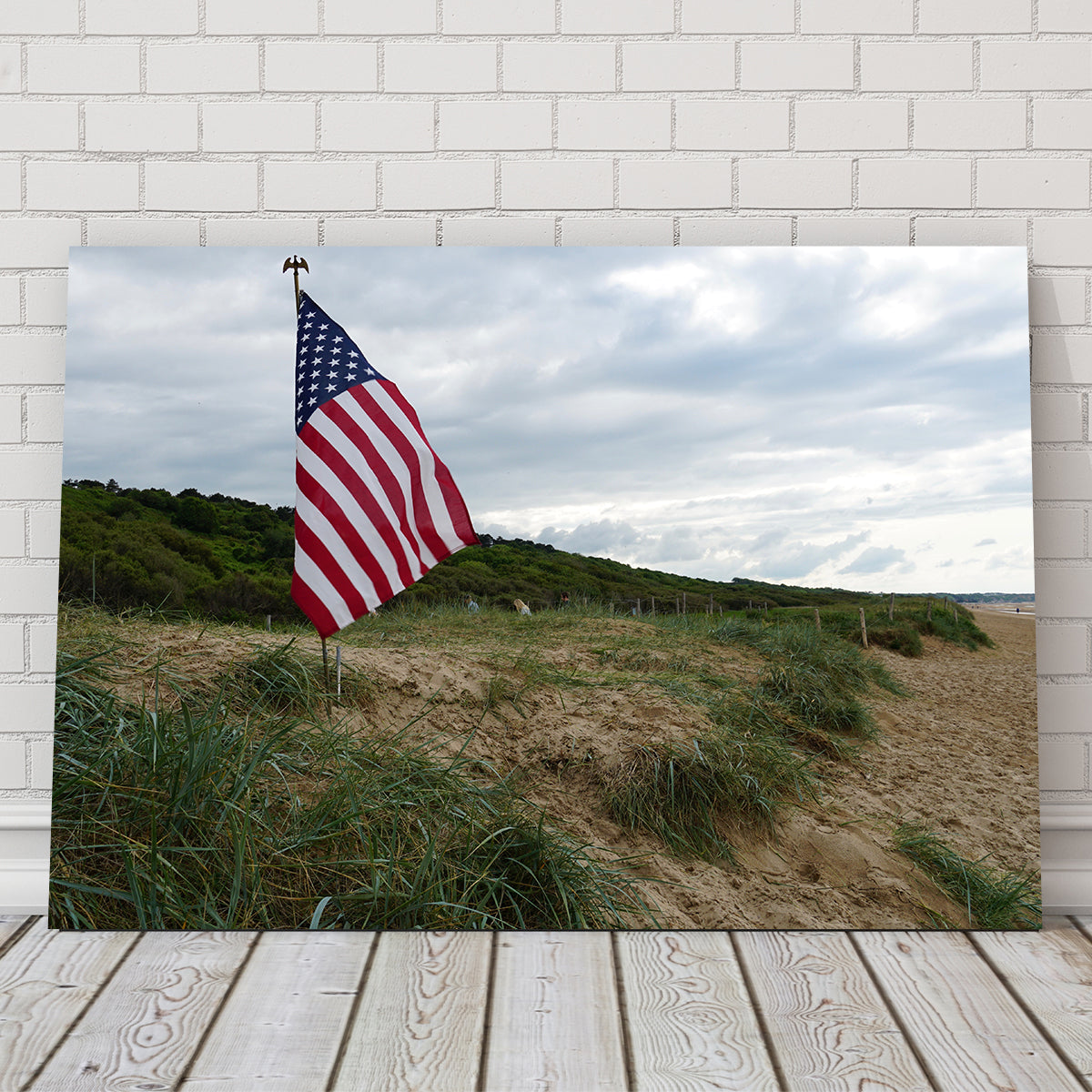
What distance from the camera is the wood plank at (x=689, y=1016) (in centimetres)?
145

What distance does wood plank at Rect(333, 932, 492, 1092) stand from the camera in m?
1.45

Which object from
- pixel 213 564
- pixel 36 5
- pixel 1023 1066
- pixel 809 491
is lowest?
pixel 1023 1066

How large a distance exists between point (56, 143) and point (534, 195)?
3.62ft

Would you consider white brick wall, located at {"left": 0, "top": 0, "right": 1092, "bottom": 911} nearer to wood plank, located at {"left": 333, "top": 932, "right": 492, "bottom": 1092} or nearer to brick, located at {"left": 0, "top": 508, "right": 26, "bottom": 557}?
brick, located at {"left": 0, "top": 508, "right": 26, "bottom": 557}

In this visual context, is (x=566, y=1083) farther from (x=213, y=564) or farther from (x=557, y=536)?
(x=213, y=564)

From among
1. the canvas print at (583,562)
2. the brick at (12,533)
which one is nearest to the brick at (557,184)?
the canvas print at (583,562)

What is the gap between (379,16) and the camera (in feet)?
6.91

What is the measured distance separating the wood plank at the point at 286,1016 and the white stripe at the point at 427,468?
900mm

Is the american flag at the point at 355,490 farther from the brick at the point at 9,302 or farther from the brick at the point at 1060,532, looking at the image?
the brick at the point at 1060,532

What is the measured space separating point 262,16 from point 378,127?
1.20ft

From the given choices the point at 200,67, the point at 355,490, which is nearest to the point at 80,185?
the point at 200,67

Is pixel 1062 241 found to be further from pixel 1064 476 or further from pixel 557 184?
pixel 557 184

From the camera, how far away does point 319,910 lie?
1.94 meters

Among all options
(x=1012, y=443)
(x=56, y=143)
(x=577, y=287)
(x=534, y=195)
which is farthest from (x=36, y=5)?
(x=1012, y=443)
